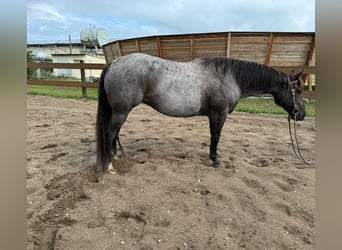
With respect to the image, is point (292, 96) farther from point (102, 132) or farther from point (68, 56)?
point (68, 56)

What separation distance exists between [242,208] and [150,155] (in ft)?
4.60

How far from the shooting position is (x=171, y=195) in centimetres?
211

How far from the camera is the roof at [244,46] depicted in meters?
6.71

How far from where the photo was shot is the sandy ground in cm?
160

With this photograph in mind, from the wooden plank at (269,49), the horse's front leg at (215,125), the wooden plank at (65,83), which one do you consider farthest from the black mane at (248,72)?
the wooden plank at (65,83)

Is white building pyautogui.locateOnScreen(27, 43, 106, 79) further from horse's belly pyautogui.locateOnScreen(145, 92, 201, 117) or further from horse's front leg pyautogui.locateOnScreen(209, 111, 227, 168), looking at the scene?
horse's front leg pyautogui.locateOnScreen(209, 111, 227, 168)

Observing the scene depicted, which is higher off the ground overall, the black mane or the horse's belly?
the black mane

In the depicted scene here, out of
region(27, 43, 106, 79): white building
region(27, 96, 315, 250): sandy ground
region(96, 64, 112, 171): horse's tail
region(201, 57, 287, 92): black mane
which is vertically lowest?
region(27, 96, 315, 250): sandy ground

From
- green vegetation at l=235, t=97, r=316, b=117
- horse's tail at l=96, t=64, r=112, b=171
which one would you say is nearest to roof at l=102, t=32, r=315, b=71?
green vegetation at l=235, t=97, r=316, b=117

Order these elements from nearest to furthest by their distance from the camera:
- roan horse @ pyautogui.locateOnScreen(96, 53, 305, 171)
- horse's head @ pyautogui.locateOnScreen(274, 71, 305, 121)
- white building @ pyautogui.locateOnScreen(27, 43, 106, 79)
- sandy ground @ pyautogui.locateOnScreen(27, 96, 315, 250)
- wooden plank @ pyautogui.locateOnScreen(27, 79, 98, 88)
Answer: sandy ground @ pyautogui.locateOnScreen(27, 96, 315, 250), roan horse @ pyautogui.locateOnScreen(96, 53, 305, 171), horse's head @ pyautogui.locateOnScreen(274, 71, 305, 121), wooden plank @ pyautogui.locateOnScreen(27, 79, 98, 88), white building @ pyautogui.locateOnScreen(27, 43, 106, 79)

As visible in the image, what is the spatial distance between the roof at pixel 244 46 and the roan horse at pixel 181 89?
442 centimetres

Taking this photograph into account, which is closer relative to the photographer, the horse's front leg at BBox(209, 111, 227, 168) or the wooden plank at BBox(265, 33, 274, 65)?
the horse's front leg at BBox(209, 111, 227, 168)

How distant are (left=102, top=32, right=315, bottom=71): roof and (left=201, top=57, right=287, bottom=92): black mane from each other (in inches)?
174

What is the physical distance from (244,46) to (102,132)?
5890 millimetres
